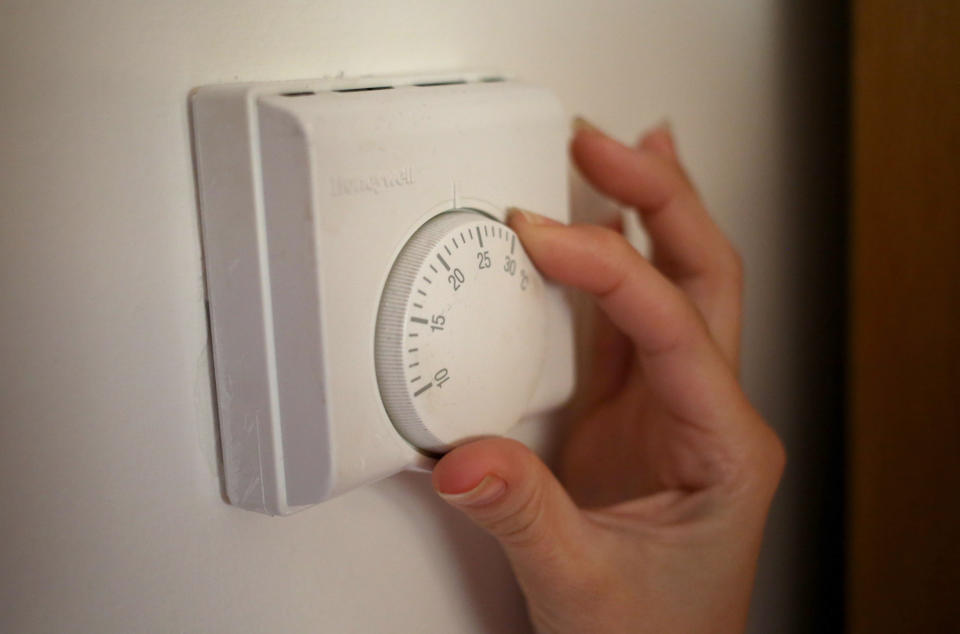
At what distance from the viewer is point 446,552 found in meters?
0.45

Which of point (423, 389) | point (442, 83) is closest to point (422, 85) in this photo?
point (442, 83)

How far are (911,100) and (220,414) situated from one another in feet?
1.80

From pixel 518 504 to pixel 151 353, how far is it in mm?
152

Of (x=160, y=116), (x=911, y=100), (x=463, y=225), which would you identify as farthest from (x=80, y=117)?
(x=911, y=100)

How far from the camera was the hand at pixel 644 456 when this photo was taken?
38cm

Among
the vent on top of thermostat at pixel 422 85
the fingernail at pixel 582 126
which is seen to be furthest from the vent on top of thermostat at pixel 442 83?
the fingernail at pixel 582 126

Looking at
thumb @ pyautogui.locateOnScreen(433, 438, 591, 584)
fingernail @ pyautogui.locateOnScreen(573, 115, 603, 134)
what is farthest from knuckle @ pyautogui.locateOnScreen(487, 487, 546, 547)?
fingernail @ pyautogui.locateOnScreen(573, 115, 603, 134)

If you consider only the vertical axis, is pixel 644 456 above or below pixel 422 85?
below

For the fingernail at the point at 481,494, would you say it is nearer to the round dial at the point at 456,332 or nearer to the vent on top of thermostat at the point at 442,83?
the round dial at the point at 456,332

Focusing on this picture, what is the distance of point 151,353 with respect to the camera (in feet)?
1.02

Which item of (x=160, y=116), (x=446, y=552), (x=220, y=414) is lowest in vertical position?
(x=446, y=552)

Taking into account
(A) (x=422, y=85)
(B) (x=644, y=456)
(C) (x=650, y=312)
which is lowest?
(B) (x=644, y=456)

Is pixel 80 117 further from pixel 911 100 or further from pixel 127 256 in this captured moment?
pixel 911 100

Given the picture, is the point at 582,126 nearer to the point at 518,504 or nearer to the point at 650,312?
the point at 650,312
